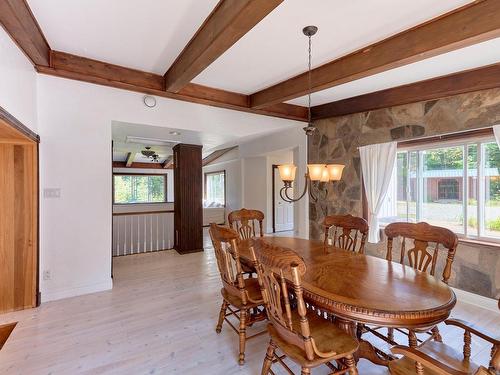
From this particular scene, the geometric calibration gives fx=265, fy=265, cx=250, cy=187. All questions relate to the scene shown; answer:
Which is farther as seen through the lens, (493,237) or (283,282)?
(493,237)

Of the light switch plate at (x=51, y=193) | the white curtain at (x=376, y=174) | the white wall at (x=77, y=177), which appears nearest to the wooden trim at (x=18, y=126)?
the white wall at (x=77, y=177)

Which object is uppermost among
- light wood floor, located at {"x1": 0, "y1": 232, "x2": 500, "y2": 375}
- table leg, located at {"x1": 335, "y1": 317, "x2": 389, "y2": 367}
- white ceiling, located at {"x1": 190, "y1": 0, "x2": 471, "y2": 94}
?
white ceiling, located at {"x1": 190, "y1": 0, "x2": 471, "y2": 94}

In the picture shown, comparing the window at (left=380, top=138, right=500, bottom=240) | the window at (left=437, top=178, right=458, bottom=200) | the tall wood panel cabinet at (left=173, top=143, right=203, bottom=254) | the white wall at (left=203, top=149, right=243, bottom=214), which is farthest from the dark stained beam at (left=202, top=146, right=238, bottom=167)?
the window at (left=437, top=178, right=458, bottom=200)

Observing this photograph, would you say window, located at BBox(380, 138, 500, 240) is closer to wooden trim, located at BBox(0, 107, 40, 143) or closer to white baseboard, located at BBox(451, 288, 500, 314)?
white baseboard, located at BBox(451, 288, 500, 314)

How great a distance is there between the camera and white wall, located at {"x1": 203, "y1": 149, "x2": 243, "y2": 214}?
26.5ft

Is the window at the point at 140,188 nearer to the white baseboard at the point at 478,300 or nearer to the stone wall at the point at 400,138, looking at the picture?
the stone wall at the point at 400,138

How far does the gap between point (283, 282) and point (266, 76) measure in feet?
9.53

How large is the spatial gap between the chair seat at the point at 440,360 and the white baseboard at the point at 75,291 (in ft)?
11.0

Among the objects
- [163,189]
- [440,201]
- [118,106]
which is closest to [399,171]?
[440,201]

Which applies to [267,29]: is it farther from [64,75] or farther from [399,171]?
[399,171]

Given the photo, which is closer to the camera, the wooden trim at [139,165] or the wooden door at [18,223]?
the wooden door at [18,223]

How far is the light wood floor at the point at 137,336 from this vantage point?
204 centimetres

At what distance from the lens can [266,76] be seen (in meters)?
3.54

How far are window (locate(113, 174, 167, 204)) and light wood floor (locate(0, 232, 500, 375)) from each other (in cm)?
846
